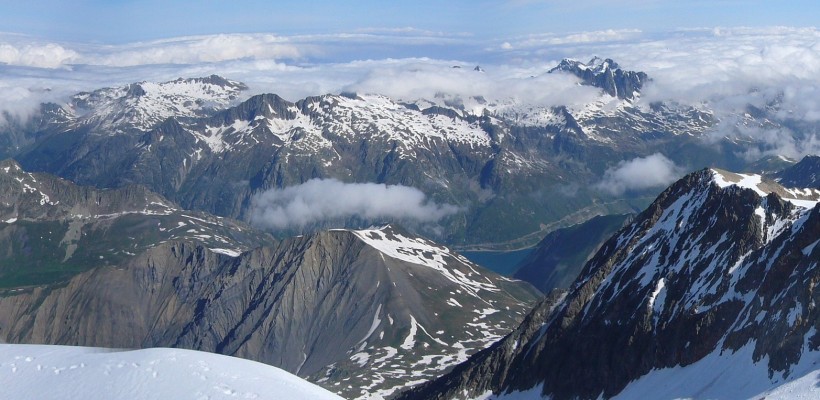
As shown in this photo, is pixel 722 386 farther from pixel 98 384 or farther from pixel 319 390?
pixel 98 384

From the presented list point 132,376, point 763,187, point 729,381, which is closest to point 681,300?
point 729,381

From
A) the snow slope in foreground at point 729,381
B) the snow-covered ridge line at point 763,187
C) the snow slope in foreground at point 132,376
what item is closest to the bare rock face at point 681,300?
the snow-covered ridge line at point 763,187

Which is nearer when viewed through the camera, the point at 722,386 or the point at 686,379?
the point at 722,386

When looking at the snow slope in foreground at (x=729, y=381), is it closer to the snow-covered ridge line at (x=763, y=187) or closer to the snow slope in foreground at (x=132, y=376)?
the snow-covered ridge line at (x=763, y=187)

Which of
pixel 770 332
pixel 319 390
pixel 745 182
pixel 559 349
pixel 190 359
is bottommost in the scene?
Result: pixel 559 349

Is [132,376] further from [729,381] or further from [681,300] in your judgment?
[681,300]

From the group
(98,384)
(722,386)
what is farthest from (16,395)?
(722,386)
